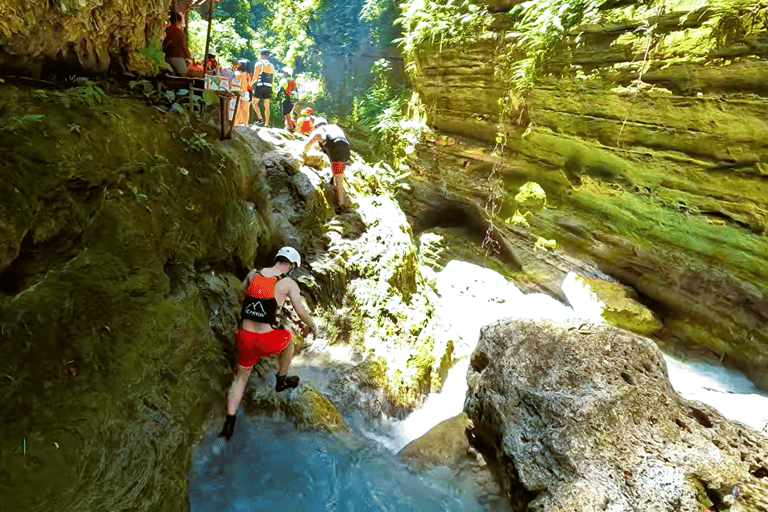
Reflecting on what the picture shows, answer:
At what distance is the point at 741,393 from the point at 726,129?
4.38 m

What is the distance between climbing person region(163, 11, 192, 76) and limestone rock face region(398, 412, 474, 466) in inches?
226

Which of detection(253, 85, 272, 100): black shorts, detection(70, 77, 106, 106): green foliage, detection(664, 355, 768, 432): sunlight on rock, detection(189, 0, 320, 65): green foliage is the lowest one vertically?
detection(664, 355, 768, 432): sunlight on rock

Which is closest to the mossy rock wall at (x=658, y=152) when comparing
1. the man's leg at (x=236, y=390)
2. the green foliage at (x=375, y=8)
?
the man's leg at (x=236, y=390)

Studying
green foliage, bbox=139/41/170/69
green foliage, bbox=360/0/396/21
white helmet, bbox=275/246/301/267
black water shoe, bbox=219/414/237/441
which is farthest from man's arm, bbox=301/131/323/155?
green foliage, bbox=360/0/396/21

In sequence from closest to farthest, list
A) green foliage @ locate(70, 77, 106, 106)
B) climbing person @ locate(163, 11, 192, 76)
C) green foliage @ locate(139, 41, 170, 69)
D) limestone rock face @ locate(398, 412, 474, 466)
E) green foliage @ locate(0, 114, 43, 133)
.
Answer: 1. green foliage @ locate(0, 114, 43, 133)
2. green foliage @ locate(70, 77, 106, 106)
3. green foliage @ locate(139, 41, 170, 69)
4. limestone rock face @ locate(398, 412, 474, 466)
5. climbing person @ locate(163, 11, 192, 76)

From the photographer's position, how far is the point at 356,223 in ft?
25.6

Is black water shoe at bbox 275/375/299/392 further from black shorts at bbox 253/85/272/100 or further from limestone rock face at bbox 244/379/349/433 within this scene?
black shorts at bbox 253/85/272/100

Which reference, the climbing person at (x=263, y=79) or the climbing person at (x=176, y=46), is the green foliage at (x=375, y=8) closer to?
the climbing person at (x=263, y=79)

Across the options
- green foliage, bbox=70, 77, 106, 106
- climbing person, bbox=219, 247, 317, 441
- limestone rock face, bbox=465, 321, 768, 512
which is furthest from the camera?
climbing person, bbox=219, 247, 317, 441

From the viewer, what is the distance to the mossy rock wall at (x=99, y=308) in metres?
2.52

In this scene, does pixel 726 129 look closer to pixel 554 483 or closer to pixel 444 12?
pixel 554 483

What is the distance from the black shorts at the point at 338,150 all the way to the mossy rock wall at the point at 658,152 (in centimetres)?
446

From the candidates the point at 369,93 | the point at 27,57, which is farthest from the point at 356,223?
the point at 369,93

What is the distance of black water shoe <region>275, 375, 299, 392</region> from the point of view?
15.8ft
